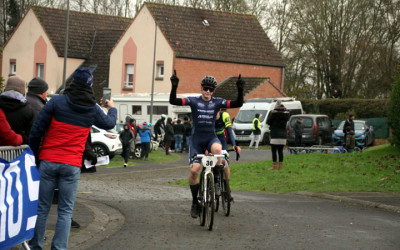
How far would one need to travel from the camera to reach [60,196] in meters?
7.70

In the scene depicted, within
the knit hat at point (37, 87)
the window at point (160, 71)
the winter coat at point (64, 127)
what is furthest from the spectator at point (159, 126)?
the winter coat at point (64, 127)

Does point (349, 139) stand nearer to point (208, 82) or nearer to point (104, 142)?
point (104, 142)

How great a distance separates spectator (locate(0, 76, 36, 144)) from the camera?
26.7ft

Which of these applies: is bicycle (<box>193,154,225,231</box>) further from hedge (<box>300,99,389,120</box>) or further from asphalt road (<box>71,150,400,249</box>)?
hedge (<box>300,99,389,120</box>)

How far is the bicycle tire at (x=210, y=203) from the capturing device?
10.4 meters

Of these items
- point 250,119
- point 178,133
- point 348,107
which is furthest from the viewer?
point 348,107

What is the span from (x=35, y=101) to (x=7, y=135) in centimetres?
151

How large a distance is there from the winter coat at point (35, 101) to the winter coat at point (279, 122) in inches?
492

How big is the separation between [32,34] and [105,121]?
190ft

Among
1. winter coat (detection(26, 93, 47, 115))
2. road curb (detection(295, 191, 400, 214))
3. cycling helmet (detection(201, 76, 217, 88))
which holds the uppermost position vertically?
cycling helmet (detection(201, 76, 217, 88))

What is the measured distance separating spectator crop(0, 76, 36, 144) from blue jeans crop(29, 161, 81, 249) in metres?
0.74

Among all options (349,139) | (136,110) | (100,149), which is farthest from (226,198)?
(136,110)

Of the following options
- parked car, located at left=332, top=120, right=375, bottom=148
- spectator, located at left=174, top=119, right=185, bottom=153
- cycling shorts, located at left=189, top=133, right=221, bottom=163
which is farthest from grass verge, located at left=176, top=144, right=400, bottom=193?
parked car, located at left=332, top=120, right=375, bottom=148

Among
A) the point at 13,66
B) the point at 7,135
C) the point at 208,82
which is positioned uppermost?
the point at 13,66
